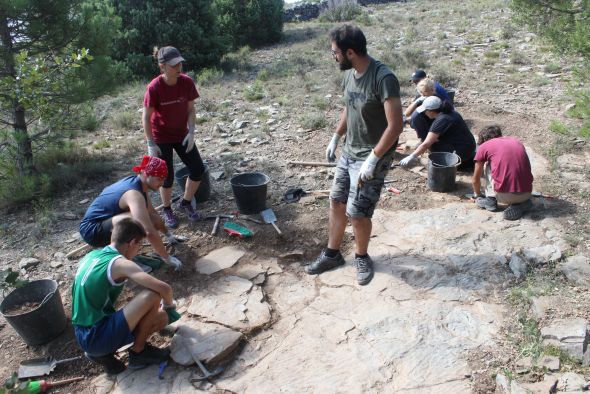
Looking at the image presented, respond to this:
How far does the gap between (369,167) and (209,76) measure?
8.51 meters

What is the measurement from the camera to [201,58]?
1188cm

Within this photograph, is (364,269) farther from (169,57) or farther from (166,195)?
(169,57)

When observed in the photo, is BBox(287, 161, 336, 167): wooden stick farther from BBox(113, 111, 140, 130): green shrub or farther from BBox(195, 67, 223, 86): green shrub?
BBox(195, 67, 223, 86): green shrub

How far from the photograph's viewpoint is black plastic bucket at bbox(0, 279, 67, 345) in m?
3.21

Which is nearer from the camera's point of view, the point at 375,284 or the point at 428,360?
the point at 428,360

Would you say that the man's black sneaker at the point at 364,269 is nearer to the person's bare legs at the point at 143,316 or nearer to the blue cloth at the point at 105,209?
the person's bare legs at the point at 143,316

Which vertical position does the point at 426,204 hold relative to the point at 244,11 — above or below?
below

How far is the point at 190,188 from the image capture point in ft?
15.3

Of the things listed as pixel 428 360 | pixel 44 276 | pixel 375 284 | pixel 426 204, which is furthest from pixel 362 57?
pixel 44 276

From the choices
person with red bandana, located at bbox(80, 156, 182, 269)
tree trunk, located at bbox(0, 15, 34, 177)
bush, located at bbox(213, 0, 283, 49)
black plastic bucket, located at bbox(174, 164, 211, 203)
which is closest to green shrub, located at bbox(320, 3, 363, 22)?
bush, located at bbox(213, 0, 283, 49)

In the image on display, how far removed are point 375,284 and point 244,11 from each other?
13.4 meters

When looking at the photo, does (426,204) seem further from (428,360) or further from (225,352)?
(225,352)

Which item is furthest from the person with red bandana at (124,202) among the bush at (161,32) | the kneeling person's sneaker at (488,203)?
the bush at (161,32)

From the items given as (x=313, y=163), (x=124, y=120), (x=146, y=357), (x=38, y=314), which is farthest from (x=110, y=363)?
(x=124, y=120)
